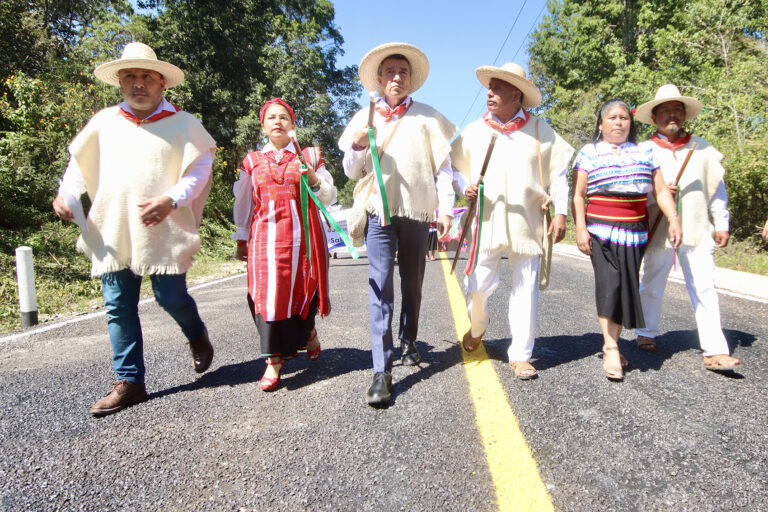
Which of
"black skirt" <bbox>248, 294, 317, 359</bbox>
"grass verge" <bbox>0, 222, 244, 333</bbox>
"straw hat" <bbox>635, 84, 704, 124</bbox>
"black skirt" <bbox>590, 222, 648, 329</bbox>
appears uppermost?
"straw hat" <bbox>635, 84, 704, 124</bbox>

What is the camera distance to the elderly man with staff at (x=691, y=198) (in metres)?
3.52

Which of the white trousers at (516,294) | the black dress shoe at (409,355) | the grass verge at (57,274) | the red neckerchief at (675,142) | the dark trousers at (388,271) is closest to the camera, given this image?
the dark trousers at (388,271)

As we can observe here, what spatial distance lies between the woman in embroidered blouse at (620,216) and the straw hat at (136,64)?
2.77m

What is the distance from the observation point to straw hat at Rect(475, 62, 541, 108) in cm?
321

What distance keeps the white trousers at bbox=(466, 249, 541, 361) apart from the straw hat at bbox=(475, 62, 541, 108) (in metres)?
1.05

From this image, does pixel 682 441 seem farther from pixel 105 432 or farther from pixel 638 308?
pixel 105 432

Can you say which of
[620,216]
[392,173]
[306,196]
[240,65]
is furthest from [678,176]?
[240,65]

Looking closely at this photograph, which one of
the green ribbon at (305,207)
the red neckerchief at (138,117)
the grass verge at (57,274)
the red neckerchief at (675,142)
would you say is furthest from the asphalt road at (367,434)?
the grass verge at (57,274)

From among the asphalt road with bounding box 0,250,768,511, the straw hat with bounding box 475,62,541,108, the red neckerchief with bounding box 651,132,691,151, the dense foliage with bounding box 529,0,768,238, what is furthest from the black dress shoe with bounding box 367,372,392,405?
the dense foliage with bounding box 529,0,768,238

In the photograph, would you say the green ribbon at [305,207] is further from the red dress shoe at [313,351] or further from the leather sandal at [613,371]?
the leather sandal at [613,371]

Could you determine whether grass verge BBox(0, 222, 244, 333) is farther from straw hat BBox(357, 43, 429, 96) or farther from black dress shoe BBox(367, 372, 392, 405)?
straw hat BBox(357, 43, 429, 96)

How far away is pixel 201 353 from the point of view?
3.36 m

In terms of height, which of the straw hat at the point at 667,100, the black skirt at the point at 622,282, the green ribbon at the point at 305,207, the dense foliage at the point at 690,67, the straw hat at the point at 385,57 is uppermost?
the dense foliage at the point at 690,67

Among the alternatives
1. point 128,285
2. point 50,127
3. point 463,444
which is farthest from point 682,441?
point 50,127
